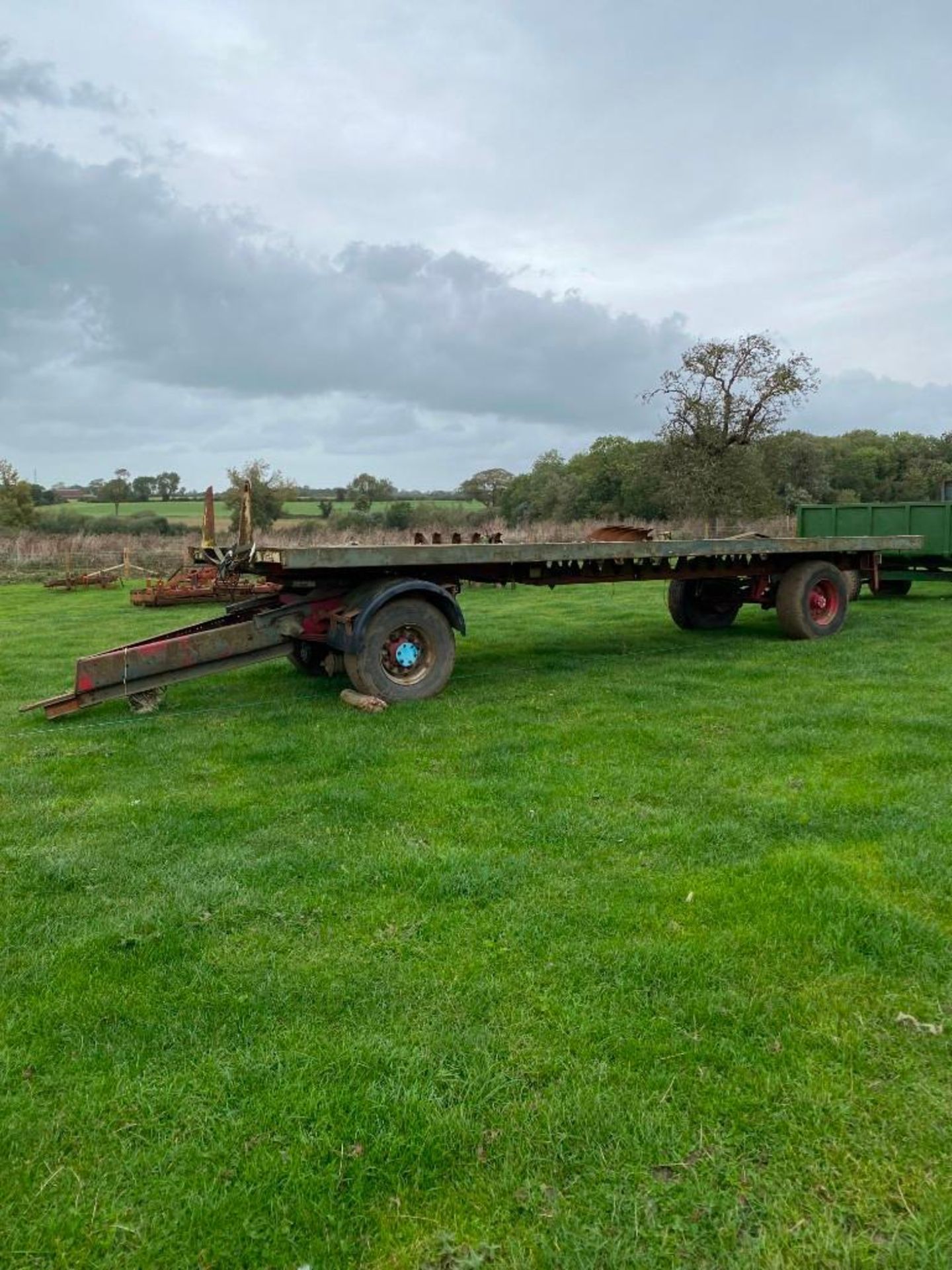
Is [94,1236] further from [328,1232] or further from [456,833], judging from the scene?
[456,833]

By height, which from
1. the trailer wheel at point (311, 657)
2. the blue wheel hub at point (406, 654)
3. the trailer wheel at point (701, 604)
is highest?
the trailer wheel at point (701, 604)

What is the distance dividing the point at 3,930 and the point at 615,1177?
2593 millimetres

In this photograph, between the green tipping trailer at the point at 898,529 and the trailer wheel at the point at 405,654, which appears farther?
the green tipping trailer at the point at 898,529

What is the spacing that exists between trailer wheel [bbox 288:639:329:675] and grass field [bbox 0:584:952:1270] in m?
3.02

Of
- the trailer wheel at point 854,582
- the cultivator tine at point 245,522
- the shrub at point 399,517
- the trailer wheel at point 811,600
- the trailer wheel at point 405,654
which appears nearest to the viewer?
the trailer wheel at point 405,654

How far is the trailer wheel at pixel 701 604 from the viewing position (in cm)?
1169

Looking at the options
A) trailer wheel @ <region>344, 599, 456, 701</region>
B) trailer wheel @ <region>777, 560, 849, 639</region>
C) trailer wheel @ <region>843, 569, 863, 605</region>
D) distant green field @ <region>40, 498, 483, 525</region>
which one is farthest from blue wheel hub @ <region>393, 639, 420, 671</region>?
distant green field @ <region>40, 498, 483, 525</region>

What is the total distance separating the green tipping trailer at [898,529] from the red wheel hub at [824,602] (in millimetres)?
3455

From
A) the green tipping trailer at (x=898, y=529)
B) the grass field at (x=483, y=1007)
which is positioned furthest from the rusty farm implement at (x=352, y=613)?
the green tipping trailer at (x=898, y=529)

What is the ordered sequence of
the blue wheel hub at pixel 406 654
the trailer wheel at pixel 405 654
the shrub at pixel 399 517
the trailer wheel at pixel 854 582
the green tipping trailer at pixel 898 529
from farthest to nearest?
the shrub at pixel 399 517 → the green tipping trailer at pixel 898 529 → the trailer wheel at pixel 854 582 → the blue wheel hub at pixel 406 654 → the trailer wheel at pixel 405 654

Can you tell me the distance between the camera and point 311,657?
9.02m

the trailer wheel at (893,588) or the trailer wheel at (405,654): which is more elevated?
the trailer wheel at (893,588)

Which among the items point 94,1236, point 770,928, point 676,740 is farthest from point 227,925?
point 676,740

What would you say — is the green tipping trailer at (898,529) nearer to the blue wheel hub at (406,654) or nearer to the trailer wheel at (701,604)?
the trailer wheel at (701,604)
